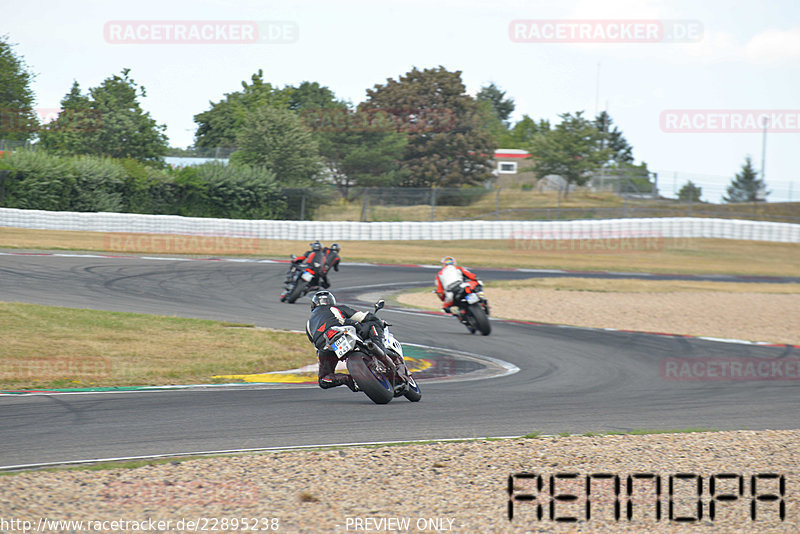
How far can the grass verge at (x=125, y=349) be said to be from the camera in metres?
10.7

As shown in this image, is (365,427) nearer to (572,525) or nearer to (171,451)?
(171,451)

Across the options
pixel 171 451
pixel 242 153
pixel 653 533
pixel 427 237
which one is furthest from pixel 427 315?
pixel 242 153

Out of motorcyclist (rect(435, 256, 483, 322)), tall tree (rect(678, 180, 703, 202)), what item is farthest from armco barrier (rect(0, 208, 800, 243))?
Answer: motorcyclist (rect(435, 256, 483, 322))

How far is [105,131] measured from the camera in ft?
168

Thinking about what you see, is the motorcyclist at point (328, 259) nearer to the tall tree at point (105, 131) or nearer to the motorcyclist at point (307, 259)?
the motorcyclist at point (307, 259)

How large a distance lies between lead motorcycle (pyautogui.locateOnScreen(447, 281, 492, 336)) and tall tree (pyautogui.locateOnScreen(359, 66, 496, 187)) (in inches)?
1704

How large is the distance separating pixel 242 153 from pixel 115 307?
34709 millimetres

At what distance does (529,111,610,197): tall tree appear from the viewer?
58.8 metres

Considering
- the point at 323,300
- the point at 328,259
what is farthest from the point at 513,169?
the point at 323,300

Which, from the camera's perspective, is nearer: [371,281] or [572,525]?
[572,525]

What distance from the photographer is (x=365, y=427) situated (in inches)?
326

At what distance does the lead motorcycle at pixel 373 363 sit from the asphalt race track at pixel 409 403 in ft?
0.69

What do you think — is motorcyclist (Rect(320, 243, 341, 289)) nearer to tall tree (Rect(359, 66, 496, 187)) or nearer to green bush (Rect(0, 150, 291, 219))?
green bush (Rect(0, 150, 291, 219))

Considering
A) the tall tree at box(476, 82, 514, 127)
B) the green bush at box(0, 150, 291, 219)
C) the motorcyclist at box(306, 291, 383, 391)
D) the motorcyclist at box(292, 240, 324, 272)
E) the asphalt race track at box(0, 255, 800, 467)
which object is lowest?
the asphalt race track at box(0, 255, 800, 467)
